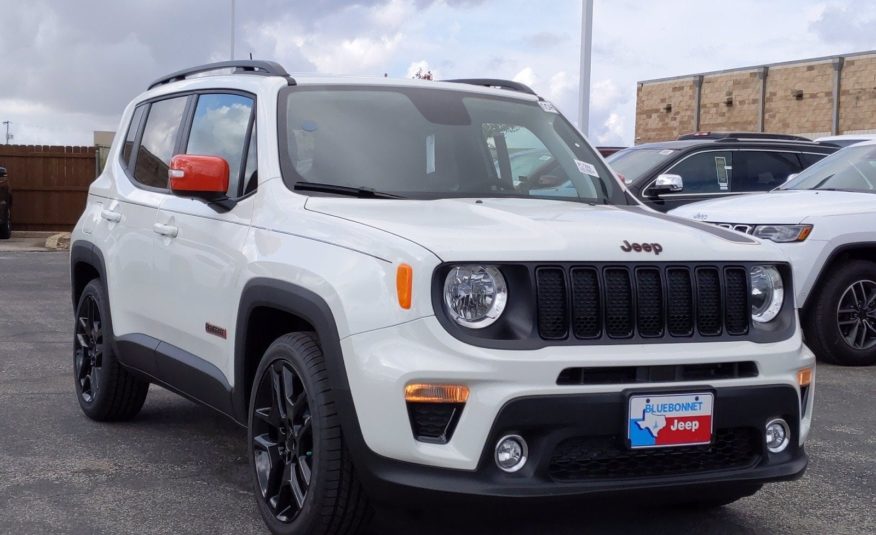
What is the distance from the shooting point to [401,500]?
3828mm

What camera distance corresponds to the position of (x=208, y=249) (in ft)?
16.6

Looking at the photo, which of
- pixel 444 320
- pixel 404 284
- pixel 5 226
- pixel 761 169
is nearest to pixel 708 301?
pixel 444 320

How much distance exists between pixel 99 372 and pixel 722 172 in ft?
24.6

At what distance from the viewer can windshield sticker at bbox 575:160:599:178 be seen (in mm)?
5516

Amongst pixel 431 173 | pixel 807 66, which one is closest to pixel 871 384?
pixel 431 173

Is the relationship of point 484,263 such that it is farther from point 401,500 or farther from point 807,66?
point 807,66

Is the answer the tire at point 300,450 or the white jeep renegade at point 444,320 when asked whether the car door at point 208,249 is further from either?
the tire at point 300,450

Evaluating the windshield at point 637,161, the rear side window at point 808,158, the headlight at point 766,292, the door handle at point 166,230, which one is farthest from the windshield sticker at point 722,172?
the headlight at point 766,292

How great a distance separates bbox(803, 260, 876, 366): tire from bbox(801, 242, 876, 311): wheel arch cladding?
0.04 m

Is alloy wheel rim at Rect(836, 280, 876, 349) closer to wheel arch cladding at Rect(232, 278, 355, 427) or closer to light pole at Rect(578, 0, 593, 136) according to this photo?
wheel arch cladding at Rect(232, 278, 355, 427)

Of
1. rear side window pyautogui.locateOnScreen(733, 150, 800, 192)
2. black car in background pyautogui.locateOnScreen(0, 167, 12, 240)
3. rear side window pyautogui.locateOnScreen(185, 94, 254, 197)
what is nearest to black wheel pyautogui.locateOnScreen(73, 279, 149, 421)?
rear side window pyautogui.locateOnScreen(185, 94, 254, 197)

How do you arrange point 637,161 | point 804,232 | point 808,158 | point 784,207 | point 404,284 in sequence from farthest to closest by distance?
point 808,158, point 637,161, point 784,207, point 804,232, point 404,284

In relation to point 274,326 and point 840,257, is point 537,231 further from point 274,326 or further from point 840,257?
point 840,257

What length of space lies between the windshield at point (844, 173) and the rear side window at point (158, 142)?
5424 millimetres
